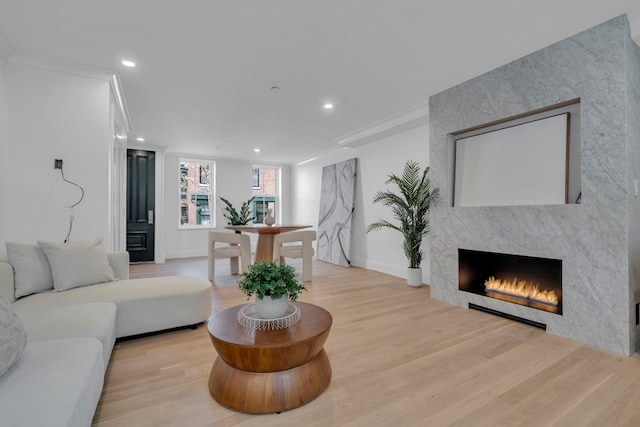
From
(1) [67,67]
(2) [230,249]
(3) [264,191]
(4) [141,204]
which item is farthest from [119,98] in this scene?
(3) [264,191]

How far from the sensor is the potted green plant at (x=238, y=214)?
7062mm

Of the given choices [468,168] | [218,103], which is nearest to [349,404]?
[468,168]

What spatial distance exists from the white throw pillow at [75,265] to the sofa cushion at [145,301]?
7cm

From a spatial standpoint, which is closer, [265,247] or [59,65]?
[59,65]

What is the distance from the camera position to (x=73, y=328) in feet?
5.43

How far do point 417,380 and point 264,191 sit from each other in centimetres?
702

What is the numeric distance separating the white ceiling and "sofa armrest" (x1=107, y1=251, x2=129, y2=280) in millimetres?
1886

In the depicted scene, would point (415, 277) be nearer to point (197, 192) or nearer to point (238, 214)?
point (238, 214)

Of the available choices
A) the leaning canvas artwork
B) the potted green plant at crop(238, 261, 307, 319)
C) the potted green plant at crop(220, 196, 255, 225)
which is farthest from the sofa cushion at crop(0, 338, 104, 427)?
the potted green plant at crop(220, 196, 255, 225)

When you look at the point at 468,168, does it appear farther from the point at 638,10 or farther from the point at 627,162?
the point at 638,10

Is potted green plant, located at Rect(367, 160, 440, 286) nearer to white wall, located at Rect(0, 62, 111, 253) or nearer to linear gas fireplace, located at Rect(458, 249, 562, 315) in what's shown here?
linear gas fireplace, located at Rect(458, 249, 562, 315)

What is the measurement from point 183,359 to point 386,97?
3.52 meters

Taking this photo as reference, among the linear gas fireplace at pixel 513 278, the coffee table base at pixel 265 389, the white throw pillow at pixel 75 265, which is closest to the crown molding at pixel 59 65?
the white throw pillow at pixel 75 265

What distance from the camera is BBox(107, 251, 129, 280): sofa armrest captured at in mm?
2924
